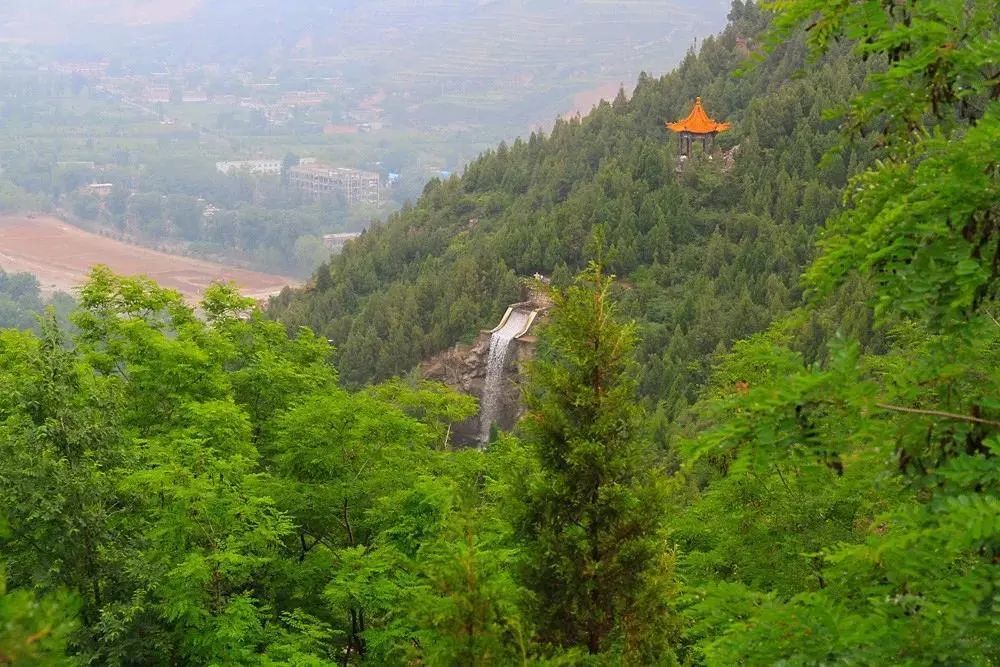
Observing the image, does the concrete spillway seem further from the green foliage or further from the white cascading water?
the green foliage

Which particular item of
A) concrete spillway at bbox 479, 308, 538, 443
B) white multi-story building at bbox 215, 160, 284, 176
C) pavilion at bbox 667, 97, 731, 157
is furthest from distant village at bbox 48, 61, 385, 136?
concrete spillway at bbox 479, 308, 538, 443

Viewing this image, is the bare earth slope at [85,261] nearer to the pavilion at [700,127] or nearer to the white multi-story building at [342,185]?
the white multi-story building at [342,185]

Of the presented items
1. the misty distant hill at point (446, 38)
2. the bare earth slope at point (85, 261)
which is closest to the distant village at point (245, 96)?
the misty distant hill at point (446, 38)

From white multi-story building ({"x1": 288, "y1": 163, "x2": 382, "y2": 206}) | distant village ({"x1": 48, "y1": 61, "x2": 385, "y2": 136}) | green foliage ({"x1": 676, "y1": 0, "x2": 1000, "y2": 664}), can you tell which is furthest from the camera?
distant village ({"x1": 48, "y1": 61, "x2": 385, "y2": 136})

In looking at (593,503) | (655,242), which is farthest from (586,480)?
(655,242)

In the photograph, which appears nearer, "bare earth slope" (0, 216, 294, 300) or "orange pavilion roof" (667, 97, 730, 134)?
"orange pavilion roof" (667, 97, 730, 134)
